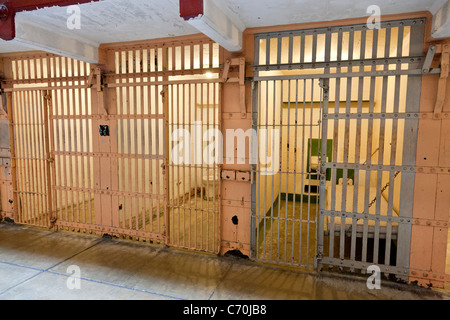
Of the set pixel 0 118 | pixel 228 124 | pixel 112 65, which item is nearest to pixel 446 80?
pixel 228 124

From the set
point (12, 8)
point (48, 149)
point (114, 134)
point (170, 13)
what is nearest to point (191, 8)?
point (170, 13)

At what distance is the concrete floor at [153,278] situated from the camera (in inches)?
136

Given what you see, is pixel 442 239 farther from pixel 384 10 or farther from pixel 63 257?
pixel 63 257

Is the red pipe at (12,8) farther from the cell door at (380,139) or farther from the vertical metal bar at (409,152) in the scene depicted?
the vertical metal bar at (409,152)

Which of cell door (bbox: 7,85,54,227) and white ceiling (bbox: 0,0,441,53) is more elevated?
white ceiling (bbox: 0,0,441,53)

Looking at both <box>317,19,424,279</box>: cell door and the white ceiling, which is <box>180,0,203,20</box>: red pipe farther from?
<box>317,19,424,279</box>: cell door

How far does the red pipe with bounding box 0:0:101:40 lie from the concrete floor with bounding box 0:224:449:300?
3.11 m

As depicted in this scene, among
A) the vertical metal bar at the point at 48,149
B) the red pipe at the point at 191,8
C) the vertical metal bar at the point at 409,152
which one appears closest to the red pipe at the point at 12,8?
the red pipe at the point at 191,8

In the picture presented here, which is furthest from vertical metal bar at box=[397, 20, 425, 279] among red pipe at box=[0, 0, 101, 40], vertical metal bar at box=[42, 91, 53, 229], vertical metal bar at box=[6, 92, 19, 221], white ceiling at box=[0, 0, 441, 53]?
vertical metal bar at box=[6, 92, 19, 221]

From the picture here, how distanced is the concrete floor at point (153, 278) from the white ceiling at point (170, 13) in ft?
11.1

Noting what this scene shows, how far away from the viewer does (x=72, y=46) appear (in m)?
4.31

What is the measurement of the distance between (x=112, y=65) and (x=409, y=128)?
4.62 meters

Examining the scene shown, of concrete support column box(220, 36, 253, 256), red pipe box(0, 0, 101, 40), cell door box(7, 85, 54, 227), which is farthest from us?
cell door box(7, 85, 54, 227)

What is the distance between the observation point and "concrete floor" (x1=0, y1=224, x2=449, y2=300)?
344cm
